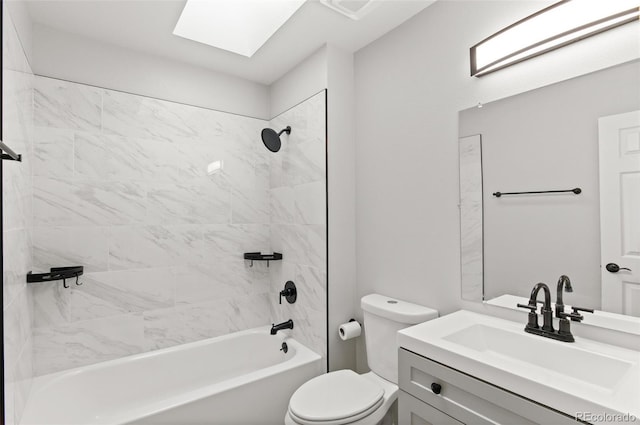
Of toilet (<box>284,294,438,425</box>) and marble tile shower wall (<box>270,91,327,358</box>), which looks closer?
toilet (<box>284,294,438,425</box>)

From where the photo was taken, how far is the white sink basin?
876mm

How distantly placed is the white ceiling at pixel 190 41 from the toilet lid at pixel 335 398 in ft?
6.69

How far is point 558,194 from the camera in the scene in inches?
51.1

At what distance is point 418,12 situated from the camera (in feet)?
6.07

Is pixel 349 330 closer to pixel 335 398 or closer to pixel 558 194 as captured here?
pixel 335 398

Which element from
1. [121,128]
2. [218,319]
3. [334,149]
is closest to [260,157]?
[334,149]

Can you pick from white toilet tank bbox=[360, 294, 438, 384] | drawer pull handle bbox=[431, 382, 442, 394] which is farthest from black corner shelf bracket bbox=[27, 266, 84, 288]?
drawer pull handle bbox=[431, 382, 442, 394]

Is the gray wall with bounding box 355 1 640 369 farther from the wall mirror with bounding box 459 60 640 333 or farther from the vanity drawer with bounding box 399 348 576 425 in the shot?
the vanity drawer with bounding box 399 348 576 425

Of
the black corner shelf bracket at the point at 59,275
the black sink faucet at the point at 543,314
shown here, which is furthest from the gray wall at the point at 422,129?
the black corner shelf bracket at the point at 59,275

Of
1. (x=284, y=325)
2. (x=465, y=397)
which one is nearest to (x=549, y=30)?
(x=465, y=397)

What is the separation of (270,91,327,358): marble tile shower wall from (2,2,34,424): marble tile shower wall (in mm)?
1529

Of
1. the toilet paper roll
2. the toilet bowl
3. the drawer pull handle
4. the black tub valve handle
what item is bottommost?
the toilet bowl

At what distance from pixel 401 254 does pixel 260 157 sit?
1480mm

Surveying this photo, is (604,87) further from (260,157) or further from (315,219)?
(260,157)
